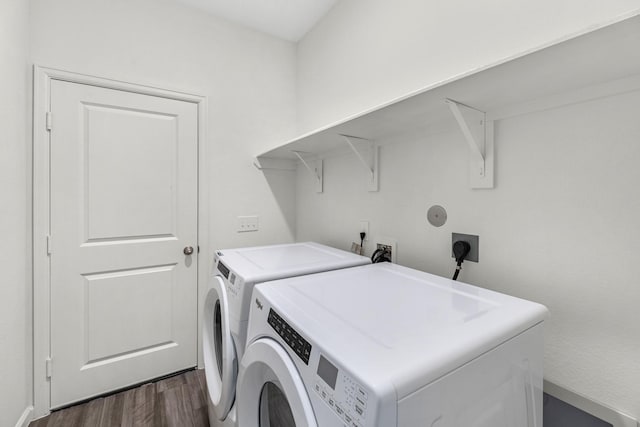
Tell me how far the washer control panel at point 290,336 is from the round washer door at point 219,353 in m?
0.44

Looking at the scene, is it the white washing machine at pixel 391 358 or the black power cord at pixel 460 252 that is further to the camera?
the black power cord at pixel 460 252

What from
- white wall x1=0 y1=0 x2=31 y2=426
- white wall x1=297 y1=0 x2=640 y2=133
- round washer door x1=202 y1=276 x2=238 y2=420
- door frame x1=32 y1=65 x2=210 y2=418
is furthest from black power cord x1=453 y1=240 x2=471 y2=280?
door frame x1=32 y1=65 x2=210 y2=418

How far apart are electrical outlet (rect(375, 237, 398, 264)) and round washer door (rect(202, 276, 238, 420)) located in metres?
0.84

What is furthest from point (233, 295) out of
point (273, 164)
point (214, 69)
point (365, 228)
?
point (214, 69)

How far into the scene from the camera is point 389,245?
1.49 meters

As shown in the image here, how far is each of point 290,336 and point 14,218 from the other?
1599mm

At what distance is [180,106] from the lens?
6.26ft

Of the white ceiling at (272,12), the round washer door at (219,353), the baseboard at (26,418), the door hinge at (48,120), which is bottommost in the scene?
the baseboard at (26,418)

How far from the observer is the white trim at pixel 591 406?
0.78 meters

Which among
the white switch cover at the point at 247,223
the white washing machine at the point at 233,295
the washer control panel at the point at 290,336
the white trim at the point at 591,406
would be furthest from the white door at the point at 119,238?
the white trim at the point at 591,406

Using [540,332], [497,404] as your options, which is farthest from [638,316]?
[497,404]

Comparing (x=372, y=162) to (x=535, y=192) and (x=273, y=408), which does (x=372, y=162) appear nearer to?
(x=535, y=192)

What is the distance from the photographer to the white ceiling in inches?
73.8

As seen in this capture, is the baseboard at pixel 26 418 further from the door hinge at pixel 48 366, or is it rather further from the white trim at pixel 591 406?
the white trim at pixel 591 406
